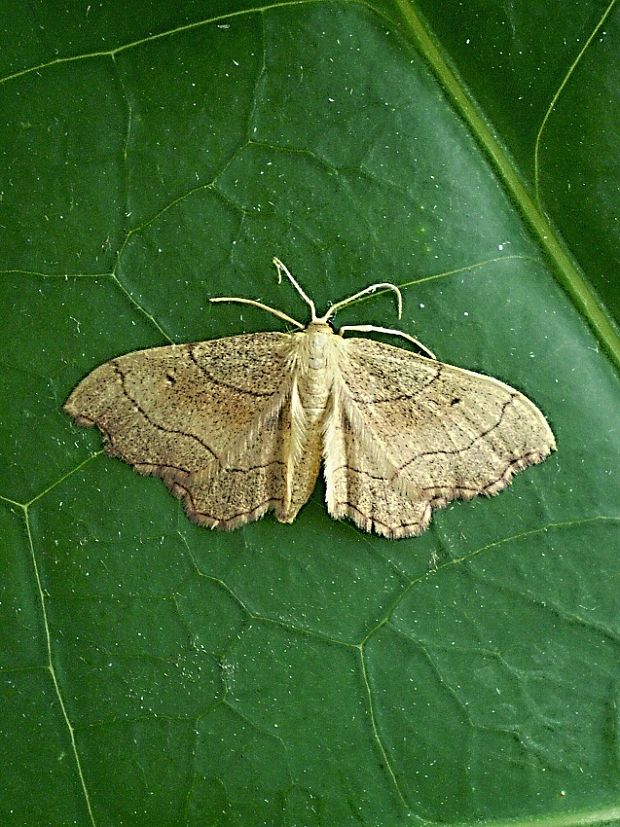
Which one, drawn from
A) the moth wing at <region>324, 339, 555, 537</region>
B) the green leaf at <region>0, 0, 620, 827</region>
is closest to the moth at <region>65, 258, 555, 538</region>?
the moth wing at <region>324, 339, 555, 537</region>

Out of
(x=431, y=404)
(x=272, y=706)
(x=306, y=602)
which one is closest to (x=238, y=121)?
(x=431, y=404)

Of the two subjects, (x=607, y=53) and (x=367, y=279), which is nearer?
(x=607, y=53)

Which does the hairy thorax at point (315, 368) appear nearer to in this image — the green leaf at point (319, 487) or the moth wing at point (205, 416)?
the moth wing at point (205, 416)

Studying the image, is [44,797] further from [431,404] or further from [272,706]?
[431,404]

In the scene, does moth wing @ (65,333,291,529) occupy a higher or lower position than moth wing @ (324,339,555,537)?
lower

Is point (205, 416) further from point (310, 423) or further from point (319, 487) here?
point (319, 487)

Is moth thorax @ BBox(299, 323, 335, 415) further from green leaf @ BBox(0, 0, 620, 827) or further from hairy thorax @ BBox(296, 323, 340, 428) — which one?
green leaf @ BBox(0, 0, 620, 827)
